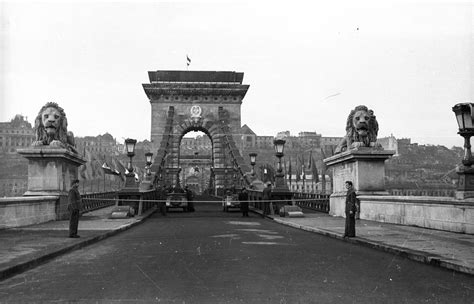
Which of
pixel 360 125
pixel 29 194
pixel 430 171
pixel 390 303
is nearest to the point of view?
pixel 390 303

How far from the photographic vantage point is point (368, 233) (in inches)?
528

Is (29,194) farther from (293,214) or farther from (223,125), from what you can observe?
(223,125)

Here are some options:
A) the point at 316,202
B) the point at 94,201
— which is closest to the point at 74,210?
the point at 94,201

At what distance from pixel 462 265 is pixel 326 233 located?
21.6 ft

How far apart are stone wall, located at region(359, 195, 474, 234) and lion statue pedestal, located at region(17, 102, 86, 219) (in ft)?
35.6

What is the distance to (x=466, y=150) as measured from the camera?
494 inches

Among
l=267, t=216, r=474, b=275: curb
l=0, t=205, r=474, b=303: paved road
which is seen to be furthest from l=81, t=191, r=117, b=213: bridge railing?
l=267, t=216, r=474, b=275: curb


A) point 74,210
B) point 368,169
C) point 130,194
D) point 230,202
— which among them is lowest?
point 230,202

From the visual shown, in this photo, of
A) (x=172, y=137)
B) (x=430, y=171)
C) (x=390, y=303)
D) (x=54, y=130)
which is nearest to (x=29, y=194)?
(x=54, y=130)

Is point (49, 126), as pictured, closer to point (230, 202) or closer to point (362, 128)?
point (362, 128)

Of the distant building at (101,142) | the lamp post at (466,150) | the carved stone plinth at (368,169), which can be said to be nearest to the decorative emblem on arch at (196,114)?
the carved stone plinth at (368,169)

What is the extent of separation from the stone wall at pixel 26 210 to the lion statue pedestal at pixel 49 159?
539mm

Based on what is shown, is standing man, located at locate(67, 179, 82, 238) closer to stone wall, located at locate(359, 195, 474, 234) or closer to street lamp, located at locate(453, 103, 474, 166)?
stone wall, located at locate(359, 195, 474, 234)

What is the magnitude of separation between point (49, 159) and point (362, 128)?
11.4m
